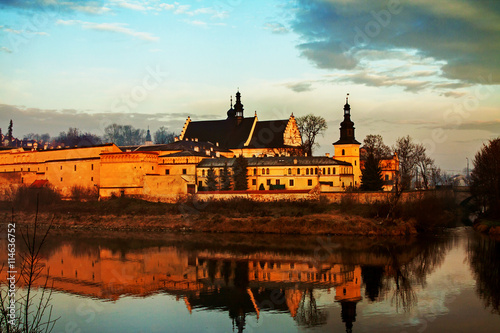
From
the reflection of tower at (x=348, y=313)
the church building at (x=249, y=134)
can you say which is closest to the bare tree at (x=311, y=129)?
the church building at (x=249, y=134)

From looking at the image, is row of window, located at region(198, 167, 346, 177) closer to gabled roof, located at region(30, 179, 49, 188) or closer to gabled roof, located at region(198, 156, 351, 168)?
gabled roof, located at region(198, 156, 351, 168)

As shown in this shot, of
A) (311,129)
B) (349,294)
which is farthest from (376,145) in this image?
(349,294)

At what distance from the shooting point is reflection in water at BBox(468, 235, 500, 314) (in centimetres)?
1848

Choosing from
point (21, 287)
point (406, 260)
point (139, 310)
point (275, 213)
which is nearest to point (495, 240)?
point (406, 260)

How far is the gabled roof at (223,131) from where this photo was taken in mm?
55134

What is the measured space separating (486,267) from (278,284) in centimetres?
945

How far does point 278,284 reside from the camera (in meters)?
20.8

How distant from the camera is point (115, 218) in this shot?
130 feet

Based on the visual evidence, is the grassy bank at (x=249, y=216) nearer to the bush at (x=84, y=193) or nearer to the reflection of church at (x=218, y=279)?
the bush at (x=84, y=193)

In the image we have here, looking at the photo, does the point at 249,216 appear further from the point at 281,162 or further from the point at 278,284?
the point at 278,284

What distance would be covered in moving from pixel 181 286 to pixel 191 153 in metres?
25.9

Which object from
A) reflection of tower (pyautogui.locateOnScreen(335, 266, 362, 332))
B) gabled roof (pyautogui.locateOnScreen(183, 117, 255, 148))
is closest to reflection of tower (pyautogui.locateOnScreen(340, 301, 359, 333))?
reflection of tower (pyautogui.locateOnScreen(335, 266, 362, 332))

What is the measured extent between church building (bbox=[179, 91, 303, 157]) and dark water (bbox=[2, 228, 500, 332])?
21.7 m

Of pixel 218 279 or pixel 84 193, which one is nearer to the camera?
pixel 218 279
